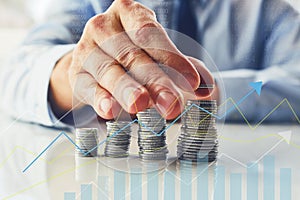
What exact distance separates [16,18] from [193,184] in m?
0.66

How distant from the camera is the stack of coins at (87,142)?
1056 mm

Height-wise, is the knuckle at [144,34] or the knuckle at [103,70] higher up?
the knuckle at [144,34]

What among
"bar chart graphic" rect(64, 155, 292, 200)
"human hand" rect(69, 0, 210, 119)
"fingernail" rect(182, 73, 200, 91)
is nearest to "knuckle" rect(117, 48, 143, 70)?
"human hand" rect(69, 0, 210, 119)

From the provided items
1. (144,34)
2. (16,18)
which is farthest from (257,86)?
(16,18)

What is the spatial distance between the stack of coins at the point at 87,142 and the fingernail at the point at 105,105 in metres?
0.05

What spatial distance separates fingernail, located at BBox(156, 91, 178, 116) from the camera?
1.03 metres

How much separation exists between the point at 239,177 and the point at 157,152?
0.18 metres

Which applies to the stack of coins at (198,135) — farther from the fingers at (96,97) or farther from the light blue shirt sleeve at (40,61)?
the light blue shirt sleeve at (40,61)

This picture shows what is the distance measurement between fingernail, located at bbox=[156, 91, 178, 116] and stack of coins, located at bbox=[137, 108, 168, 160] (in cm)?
2

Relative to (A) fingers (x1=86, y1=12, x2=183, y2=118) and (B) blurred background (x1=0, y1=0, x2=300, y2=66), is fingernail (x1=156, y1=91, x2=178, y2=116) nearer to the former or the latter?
(A) fingers (x1=86, y1=12, x2=183, y2=118)

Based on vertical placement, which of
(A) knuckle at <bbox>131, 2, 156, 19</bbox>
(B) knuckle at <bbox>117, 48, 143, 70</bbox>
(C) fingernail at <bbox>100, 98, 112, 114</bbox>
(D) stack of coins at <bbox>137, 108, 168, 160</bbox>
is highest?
(A) knuckle at <bbox>131, 2, 156, 19</bbox>

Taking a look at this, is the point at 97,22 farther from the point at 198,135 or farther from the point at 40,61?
the point at 198,135

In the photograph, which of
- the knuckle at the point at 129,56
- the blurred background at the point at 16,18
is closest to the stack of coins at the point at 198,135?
the knuckle at the point at 129,56

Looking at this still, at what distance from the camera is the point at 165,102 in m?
1.04
